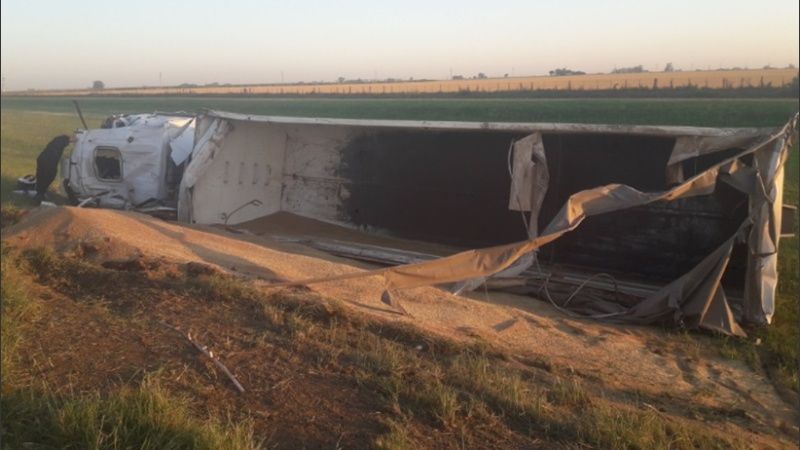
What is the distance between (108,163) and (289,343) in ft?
28.5

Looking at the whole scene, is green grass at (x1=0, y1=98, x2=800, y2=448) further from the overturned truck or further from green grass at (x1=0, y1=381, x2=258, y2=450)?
the overturned truck

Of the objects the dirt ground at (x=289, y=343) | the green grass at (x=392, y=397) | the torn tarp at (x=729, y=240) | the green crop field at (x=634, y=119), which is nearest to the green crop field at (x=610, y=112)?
the green crop field at (x=634, y=119)

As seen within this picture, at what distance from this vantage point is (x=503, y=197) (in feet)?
32.6

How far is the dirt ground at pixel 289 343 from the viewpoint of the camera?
435cm

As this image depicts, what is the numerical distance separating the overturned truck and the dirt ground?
0.54 meters

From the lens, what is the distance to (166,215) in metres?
11.4

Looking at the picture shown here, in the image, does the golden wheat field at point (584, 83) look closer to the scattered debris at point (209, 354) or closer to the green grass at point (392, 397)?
the green grass at point (392, 397)

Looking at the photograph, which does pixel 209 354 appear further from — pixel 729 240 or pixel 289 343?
pixel 729 240

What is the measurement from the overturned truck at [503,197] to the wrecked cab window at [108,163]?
0.08ft

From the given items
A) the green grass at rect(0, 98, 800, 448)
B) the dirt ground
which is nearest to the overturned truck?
the dirt ground

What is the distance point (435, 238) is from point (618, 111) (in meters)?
34.2

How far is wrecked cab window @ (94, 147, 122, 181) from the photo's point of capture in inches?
490

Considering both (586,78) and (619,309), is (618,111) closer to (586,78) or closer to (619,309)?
(586,78)

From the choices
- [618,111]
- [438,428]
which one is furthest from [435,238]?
[618,111]
